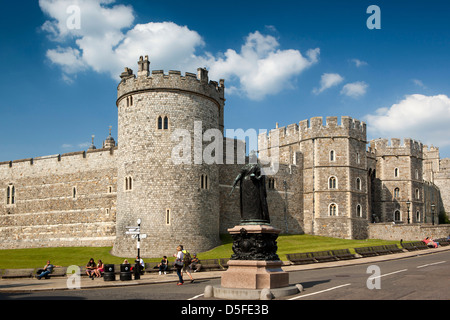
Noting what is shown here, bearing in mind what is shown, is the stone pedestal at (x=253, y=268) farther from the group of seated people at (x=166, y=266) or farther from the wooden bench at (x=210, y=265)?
the wooden bench at (x=210, y=265)

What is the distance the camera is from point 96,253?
3284 centimetres

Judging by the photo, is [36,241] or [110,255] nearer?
[110,255]

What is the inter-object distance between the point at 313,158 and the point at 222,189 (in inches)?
458

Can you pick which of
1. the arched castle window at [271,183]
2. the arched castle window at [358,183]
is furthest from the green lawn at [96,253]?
the arched castle window at [358,183]

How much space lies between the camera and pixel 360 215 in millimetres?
44781

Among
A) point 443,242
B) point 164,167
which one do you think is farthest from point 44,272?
point 443,242

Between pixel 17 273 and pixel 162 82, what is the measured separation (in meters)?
14.6

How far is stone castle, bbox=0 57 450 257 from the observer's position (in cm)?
3064

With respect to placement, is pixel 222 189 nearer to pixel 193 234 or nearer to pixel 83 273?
pixel 193 234

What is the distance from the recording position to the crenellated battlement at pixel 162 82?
31.5 metres

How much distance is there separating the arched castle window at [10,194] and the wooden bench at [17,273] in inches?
850

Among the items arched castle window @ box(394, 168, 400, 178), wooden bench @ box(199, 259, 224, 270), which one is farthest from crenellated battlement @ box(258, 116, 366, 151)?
wooden bench @ box(199, 259, 224, 270)
